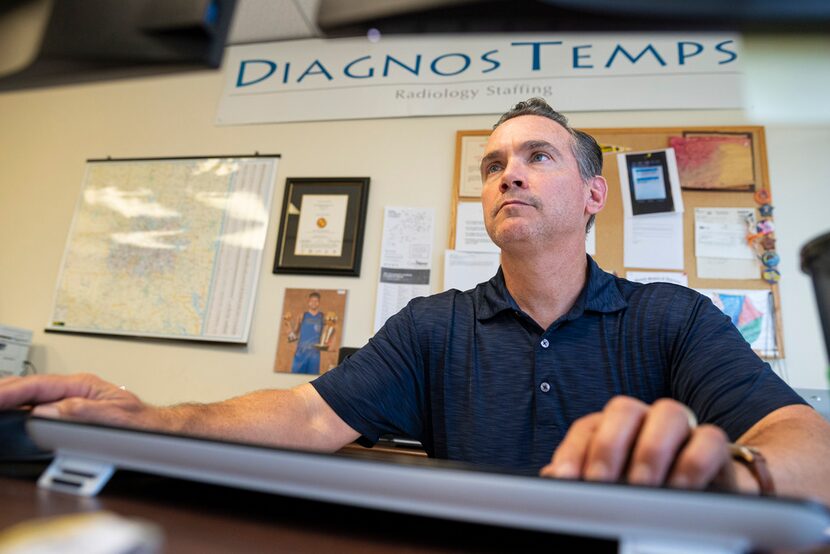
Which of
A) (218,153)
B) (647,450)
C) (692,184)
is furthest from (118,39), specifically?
(218,153)

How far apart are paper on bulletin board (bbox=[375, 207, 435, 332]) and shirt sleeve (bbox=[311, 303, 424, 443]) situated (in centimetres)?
86

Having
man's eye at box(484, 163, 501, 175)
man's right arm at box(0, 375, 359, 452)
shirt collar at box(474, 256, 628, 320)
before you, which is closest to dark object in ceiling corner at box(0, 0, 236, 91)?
man's right arm at box(0, 375, 359, 452)

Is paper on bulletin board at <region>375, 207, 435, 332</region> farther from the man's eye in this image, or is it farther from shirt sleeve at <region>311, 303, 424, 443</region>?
shirt sleeve at <region>311, 303, 424, 443</region>

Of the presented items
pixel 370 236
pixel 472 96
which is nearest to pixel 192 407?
pixel 370 236

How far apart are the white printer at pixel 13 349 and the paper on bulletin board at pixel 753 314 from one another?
257 cm

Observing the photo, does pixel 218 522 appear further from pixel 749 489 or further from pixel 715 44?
pixel 715 44

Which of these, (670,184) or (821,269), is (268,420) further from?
(670,184)

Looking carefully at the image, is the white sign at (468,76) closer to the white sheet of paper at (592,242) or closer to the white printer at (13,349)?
the white sheet of paper at (592,242)

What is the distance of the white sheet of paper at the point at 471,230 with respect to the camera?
194cm

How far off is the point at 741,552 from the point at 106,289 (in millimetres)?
2494

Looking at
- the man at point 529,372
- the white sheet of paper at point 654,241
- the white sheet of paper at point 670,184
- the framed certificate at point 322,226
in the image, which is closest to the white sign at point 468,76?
the white sheet of paper at point 670,184

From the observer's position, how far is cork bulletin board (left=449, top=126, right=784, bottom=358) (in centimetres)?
181

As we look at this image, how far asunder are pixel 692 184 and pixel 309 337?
149 centimetres

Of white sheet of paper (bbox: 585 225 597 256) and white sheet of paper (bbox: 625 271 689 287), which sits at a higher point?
white sheet of paper (bbox: 585 225 597 256)
